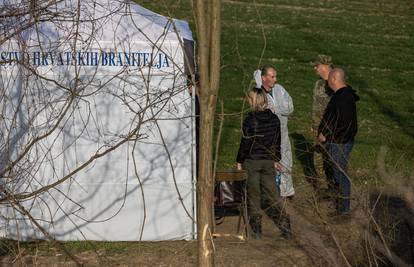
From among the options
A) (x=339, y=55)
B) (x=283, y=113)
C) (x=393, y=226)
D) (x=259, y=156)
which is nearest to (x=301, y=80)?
(x=339, y=55)

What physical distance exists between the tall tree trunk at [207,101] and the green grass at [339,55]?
17.7 feet

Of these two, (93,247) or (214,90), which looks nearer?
(214,90)

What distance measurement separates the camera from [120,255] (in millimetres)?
10969

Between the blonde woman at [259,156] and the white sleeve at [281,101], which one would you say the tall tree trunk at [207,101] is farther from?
the white sleeve at [281,101]

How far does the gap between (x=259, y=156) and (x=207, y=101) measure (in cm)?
491

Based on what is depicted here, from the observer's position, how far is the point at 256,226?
37.0 ft

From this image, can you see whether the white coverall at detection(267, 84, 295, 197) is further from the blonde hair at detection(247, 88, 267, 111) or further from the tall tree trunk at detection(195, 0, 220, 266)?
the tall tree trunk at detection(195, 0, 220, 266)

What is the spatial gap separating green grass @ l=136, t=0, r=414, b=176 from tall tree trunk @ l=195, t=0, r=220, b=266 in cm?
539

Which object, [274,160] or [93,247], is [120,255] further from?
[274,160]

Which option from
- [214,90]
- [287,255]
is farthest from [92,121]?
[214,90]

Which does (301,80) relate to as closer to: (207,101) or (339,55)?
(339,55)

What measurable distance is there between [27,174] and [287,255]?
2791 millimetres

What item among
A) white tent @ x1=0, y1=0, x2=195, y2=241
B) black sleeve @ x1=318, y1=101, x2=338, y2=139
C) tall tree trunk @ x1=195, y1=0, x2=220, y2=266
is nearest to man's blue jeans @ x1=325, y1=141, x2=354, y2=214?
black sleeve @ x1=318, y1=101, x2=338, y2=139

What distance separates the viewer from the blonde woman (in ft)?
36.5
